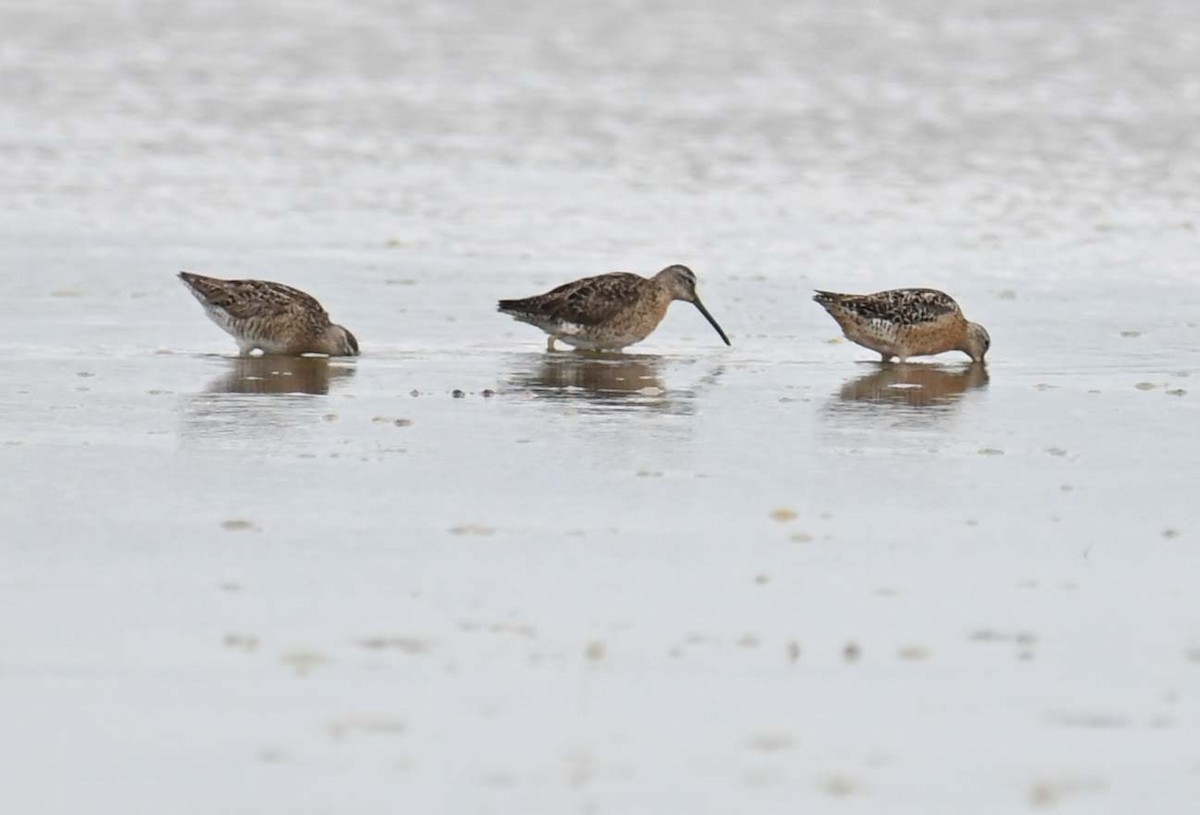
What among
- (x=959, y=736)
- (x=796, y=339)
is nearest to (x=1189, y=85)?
(x=796, y=339)

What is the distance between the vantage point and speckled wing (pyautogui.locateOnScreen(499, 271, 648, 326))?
1327 centimetres

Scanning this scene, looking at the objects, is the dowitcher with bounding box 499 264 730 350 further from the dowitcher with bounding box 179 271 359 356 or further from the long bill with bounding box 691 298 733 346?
the dowitcher with bounding box 179 271 359 356

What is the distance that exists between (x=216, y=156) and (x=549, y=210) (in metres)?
4.27

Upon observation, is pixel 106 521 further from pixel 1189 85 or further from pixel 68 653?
pixel 1189 85

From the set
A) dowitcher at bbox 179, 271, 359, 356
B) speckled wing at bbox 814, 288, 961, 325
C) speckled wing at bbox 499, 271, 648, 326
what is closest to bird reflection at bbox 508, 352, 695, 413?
speckled wing at bbox 499, 271, 648, 326

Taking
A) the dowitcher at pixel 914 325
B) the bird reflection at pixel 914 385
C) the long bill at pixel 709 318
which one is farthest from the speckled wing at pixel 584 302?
the bird reflection at pixel 914 385

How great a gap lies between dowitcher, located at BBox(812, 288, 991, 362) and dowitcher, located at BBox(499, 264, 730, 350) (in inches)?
33.0

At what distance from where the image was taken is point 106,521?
8.45m

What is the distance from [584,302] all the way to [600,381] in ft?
3.55

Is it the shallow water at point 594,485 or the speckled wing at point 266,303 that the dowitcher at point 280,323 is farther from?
the shallow water at point 594,485

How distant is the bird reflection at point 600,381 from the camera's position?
1148 centimetres

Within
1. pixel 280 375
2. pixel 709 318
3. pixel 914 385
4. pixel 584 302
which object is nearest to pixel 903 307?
pixel 914 385

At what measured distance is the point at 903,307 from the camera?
13.0 meters

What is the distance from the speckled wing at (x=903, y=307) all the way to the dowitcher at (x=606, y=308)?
83 cm
